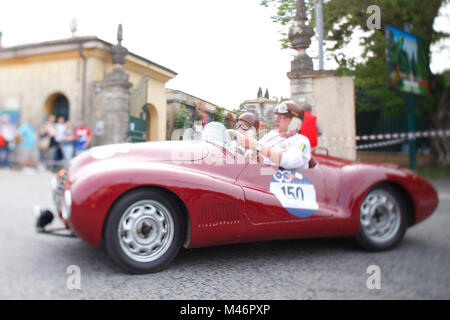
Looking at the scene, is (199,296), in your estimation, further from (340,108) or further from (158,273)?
(340,108)

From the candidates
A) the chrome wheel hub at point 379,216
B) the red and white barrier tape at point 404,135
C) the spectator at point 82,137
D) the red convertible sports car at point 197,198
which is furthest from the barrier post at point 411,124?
the spectator at point 82,137

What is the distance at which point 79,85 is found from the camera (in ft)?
2.92

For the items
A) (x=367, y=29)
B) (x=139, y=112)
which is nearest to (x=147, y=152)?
(x=139, y=112)

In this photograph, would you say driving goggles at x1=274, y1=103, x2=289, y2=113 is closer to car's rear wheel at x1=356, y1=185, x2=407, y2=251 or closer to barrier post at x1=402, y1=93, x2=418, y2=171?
barrier post at x1=402, y1=93, x2=418, y2=171

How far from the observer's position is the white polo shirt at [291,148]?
615 millimetres

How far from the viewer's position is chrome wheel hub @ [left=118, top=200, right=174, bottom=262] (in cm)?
68

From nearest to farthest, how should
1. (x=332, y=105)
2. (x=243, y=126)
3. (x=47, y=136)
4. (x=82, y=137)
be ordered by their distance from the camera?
(x=243, y=126), (x=332, y=105), (x=47, y=136), (x=82, y=137)

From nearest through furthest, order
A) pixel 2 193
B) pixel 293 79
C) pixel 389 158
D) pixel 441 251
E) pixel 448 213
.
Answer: pixel 293 79, pixel 389 158, pixel 441 251, pixel 448 213, pixel 2 193

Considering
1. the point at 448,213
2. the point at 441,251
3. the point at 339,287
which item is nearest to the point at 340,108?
the point at 339,287

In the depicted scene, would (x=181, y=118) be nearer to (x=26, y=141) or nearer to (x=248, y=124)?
(x=248, y=124)

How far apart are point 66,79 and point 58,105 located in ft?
0.33

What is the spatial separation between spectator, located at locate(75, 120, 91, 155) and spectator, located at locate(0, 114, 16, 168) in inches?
5.5

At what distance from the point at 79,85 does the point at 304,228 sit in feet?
2.02

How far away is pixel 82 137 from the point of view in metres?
0.91
